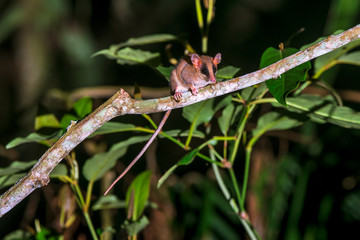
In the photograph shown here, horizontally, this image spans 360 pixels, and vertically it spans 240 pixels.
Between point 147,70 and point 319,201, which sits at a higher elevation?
point 147,70

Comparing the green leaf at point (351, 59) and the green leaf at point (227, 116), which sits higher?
the green leaf at point (227, 116)

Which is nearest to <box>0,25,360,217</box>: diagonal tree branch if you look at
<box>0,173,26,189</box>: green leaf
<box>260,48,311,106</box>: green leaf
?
<box>260,48,311,106</box>: green leaf

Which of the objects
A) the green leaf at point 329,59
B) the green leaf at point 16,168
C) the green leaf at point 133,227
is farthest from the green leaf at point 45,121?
the green leaf at point 329,59

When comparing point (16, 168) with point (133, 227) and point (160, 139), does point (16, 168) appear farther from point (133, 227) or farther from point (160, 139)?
point (160, 139)

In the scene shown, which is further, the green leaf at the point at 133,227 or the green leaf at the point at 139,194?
the green leaf at the point at 139,194

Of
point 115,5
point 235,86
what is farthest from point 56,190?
point 115,5

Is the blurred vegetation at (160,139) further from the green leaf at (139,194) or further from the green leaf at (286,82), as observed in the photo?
the green leaf at (286,82)

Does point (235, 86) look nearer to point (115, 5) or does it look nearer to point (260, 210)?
point (260, 210)

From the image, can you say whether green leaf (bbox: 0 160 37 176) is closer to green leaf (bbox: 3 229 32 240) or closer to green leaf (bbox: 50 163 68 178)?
green leaf (bbox: 50 163 68 178)
